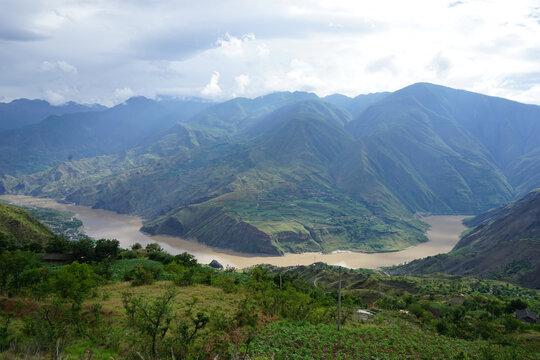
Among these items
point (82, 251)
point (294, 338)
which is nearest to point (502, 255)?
point (294, 338)

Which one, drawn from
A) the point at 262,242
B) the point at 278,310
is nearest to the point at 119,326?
the point at 278,310

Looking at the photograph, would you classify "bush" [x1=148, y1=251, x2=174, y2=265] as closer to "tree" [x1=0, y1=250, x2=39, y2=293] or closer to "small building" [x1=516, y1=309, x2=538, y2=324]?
"tree" [x1=0, y1=250, x2=39, y2=293]

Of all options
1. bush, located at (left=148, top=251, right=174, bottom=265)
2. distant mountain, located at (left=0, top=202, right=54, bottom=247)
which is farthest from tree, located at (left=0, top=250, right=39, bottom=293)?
distant mountain, located at (left=0, top=202, right=54, bottom=247)

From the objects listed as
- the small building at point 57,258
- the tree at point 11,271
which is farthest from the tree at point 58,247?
the tree at point 11,271

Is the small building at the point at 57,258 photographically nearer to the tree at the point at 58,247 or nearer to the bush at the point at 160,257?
the tree at the point at 58,247

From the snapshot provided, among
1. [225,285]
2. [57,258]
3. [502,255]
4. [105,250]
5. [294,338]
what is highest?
[294,338]

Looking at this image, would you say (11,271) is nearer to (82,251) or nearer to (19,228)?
(82,251)
